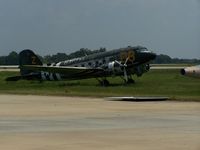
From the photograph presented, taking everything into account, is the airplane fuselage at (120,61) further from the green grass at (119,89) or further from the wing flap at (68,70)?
the green grass at (119,89)

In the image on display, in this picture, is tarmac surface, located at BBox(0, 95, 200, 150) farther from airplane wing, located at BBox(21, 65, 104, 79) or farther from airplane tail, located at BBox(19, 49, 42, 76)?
airplane tail, located at BBox(19, 49, 42, 76)

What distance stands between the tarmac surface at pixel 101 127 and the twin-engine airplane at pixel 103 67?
27.9 meters

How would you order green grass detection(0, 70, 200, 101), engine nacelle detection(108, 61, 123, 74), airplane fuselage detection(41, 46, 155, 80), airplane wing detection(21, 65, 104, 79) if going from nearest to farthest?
green grass detection(0, 70, 200, 101), engine nacelle detection(108, 61, 123, 74), airplane fuselage detection(41, 46, 155, 80), airplane wing detection(21, 65, 104, 79)

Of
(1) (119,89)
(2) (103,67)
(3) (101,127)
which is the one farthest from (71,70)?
(3) (101,127)

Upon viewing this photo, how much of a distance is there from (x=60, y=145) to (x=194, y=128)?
5.06 metres

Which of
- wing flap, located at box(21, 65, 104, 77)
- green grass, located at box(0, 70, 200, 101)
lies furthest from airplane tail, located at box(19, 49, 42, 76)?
wing flap, located at box(21, 65, 104, 77)

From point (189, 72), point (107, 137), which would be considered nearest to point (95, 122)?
point (107, 137)

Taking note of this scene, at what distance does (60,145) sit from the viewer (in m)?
13.4

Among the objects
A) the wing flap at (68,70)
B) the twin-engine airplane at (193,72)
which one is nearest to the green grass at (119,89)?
the wing flap at (68,70)

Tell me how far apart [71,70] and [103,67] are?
3901 millimetres

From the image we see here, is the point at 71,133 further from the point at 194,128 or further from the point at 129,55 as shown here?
the point at 129,55

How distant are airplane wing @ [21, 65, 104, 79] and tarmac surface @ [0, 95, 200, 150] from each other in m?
29.2

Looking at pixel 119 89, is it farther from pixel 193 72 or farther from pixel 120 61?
pixel 193 72

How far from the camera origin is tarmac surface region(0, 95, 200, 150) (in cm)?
1353
